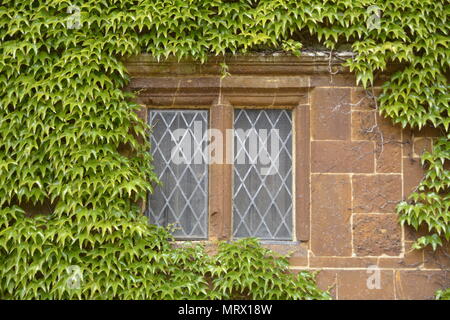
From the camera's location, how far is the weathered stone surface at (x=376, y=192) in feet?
15.0

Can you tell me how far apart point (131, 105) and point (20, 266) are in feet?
4.89

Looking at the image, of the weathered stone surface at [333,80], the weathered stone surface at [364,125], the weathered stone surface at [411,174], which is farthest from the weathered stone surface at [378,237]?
the weathered stone surface at [333,80]

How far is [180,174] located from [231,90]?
80 centimetres

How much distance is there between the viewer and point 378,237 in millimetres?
4535

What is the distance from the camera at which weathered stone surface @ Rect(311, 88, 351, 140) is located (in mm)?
4617

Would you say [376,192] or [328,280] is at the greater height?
[376,192]

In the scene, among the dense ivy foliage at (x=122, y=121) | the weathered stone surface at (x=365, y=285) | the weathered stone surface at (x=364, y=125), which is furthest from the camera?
the weathered stone surface at (x=364, y=125)

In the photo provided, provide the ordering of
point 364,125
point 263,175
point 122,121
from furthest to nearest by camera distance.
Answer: point 263,175
point 364,125
point 122,121

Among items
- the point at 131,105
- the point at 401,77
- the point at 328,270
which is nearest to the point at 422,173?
the point at 401,77

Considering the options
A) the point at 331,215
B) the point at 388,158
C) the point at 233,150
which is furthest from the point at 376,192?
the point at 233,150

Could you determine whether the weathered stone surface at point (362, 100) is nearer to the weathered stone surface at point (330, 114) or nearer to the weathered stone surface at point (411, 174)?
the weathered stone surface at point (330, 114)

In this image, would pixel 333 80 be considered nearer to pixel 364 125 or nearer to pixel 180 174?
pixel 364 125

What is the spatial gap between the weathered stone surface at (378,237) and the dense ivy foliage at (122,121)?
0.46ft
